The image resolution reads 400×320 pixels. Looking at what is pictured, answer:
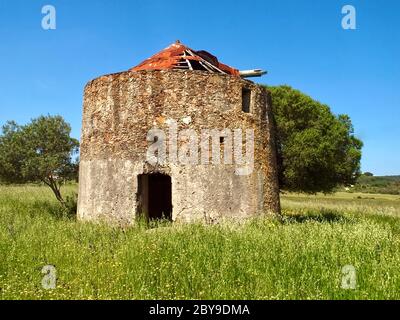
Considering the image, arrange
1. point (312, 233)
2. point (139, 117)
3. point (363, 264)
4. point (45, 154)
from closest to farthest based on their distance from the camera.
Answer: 1. point (363, 264)
2. point (312, 233)
3. point (139, 117)
4. point (45, 154)

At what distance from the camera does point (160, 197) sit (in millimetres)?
14602

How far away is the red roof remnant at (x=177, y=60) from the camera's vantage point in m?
11.8

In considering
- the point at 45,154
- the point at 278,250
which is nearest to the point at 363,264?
the point at 278,250

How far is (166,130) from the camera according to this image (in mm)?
9930

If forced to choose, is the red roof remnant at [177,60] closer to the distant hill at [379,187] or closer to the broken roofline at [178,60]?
the broken roofline at [178,60]

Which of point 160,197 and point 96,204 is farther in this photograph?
point 160,197

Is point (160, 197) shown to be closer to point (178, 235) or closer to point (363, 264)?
point (178, 235)

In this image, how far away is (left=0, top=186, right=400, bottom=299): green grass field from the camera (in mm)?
5098

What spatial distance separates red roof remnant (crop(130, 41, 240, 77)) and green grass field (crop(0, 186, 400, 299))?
18.3 ft

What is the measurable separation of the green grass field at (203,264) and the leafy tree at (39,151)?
7.41 metres

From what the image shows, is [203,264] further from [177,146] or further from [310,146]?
[310,146]

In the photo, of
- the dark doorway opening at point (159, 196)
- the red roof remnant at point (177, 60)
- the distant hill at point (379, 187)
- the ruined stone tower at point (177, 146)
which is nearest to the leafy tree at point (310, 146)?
the dark doorway opening at point (159, 196)

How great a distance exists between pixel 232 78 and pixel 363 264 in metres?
6.02

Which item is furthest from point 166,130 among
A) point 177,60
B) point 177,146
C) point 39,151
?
point 39,151
